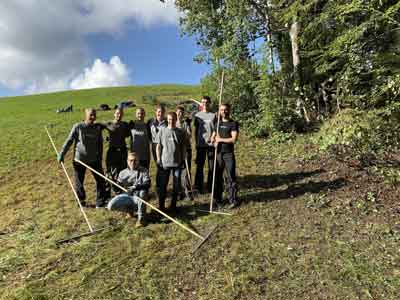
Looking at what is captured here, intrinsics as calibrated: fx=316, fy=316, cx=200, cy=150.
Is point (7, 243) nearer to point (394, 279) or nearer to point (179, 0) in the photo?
point (394, 279)

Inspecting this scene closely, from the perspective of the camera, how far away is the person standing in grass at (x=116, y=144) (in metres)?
6.58

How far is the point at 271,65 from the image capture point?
12008 millimetres

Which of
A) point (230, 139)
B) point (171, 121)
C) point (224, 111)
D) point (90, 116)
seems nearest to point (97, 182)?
point (90, 116)

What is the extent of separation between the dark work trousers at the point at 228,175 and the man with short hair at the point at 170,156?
0.80 m

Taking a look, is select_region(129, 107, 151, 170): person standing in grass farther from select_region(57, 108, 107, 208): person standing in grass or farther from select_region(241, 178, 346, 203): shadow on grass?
select_region(241, 178, 346, 203): shadow on grass

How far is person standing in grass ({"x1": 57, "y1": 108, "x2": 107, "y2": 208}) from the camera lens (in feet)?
20.7

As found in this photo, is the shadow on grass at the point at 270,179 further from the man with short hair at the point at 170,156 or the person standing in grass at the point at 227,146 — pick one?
the man with short hair at the point at 170,156

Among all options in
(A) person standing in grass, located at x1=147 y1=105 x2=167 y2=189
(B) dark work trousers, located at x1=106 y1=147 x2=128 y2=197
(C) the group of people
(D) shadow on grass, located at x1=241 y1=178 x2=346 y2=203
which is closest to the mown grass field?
(D) shadow on grass, located at x1=241 y1=178 x2=346 y2=203

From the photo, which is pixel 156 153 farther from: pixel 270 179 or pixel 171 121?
pixel 270 179

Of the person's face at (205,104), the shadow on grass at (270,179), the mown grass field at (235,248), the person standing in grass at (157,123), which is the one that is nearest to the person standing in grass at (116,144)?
the person standing in grass at (157,123)

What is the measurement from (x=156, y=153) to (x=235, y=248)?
7.91 feet

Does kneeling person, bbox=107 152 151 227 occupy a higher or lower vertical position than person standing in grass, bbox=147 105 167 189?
lower

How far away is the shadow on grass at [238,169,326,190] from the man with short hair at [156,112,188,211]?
2.11 meters

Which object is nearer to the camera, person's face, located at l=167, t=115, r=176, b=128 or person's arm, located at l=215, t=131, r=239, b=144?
person's face, located at l=167, t=115, r=176, b=128
